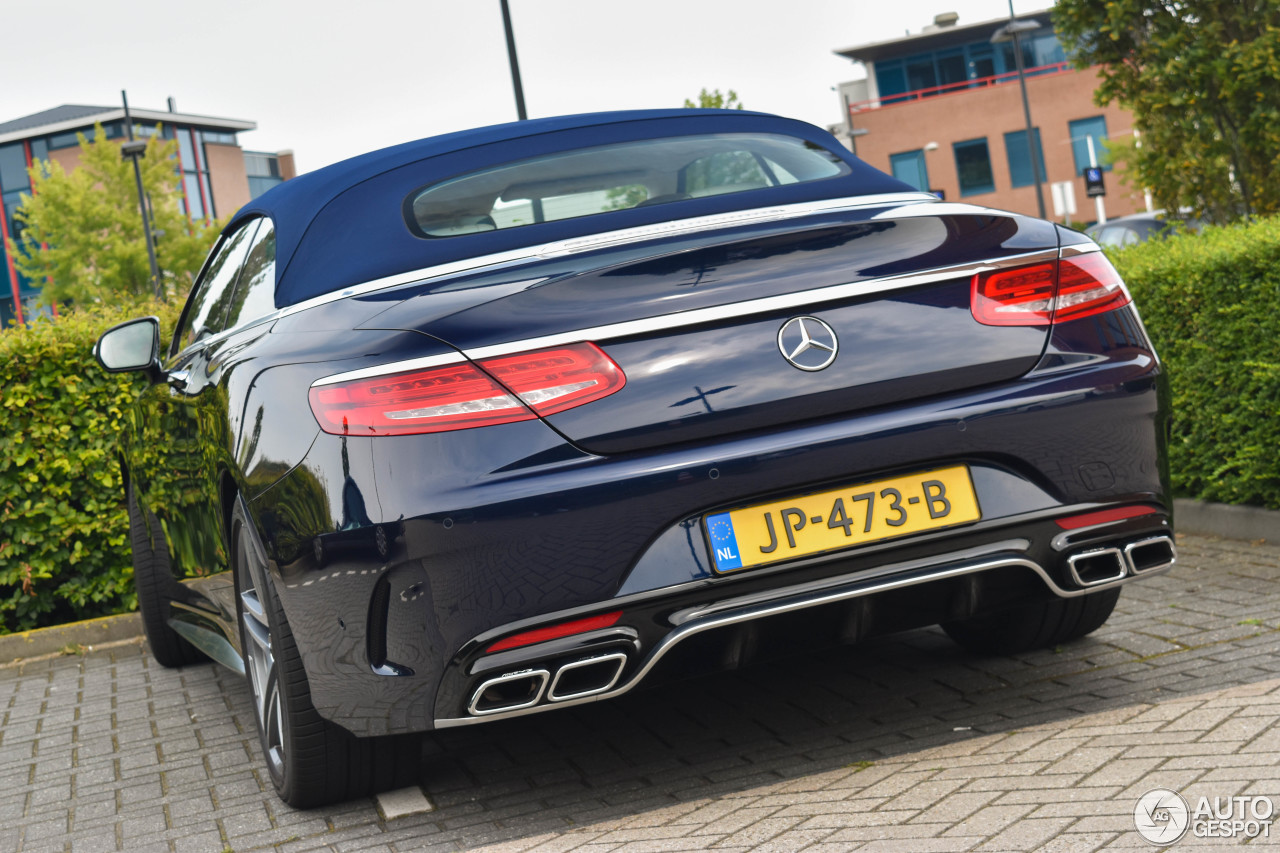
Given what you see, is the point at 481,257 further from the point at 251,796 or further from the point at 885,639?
the point at 885,639

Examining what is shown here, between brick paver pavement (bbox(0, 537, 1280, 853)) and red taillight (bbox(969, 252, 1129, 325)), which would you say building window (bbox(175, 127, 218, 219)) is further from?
red taillight (bbox(969, 252, 1129, 325))

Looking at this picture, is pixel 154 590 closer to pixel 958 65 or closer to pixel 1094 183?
pixel 1094 183

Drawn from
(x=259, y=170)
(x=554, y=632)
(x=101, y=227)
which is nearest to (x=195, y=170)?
(x=259, y=170)

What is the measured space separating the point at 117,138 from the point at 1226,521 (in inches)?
2558

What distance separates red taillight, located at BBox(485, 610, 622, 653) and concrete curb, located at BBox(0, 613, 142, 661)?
4539mm

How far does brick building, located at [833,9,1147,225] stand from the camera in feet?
181

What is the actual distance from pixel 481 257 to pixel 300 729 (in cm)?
123

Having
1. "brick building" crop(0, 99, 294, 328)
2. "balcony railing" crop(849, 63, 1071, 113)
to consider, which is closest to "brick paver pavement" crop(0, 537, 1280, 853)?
"balcony railing" crop(849, 63, 1071, 113)

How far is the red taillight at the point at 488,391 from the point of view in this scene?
300cm

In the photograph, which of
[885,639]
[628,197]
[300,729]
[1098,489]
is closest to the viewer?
[1098,489]

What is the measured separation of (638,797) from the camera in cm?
356

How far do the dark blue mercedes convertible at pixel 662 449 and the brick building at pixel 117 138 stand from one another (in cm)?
6128

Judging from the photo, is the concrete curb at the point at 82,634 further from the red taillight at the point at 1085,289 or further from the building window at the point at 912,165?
the building window at the point at 912,165

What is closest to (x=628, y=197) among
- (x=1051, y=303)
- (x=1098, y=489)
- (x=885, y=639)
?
(x=1051, y=303)
